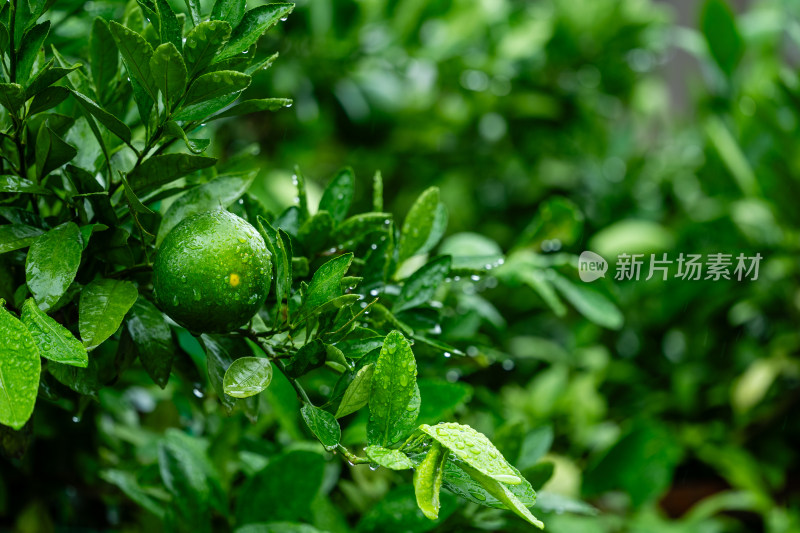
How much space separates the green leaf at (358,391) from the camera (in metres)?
0.33

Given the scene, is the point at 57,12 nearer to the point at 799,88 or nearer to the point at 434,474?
the point at 434,474

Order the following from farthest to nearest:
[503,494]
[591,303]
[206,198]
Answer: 1. [591,303]
2. [206,198]
3. [503,494]

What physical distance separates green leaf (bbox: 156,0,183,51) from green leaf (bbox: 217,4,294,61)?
0.06ft

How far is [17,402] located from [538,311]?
0.92 meters

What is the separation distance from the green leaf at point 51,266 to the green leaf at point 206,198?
51 millimetres

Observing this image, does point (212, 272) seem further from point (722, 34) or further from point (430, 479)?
point (722, 34)

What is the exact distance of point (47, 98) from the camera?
1.16 feet

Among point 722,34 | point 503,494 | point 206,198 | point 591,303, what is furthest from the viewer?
point 722,34

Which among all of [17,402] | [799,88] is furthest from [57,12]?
[799,88]

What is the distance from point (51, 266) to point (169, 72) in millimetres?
96

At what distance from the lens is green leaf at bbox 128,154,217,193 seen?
346mm

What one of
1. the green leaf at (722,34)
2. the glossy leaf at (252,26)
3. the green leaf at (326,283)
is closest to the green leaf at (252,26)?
the glossy leaf at (252,26)

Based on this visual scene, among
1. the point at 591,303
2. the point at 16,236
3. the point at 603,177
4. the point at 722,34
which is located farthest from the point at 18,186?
the point at 722,34

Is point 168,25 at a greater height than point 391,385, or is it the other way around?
point 168,25
